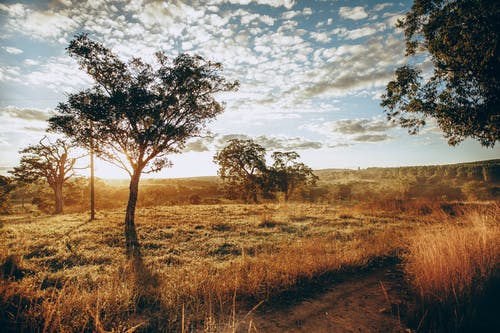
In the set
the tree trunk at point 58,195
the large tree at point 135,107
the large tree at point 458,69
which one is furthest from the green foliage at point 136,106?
the tree trunk at point 58,195

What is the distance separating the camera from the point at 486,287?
13.6 feet

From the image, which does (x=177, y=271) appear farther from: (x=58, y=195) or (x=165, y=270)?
(x=58, y=195)

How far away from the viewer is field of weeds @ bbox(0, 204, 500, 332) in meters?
3.82

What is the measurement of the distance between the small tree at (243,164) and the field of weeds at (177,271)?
22633mm

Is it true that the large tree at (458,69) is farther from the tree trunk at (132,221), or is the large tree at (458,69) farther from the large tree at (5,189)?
the large tree at (5,189)

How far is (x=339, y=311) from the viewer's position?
4383 millimetres

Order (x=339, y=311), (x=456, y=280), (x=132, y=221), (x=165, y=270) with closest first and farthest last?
(x=456, y=280) → (x=339, y=311) → (x=165, y=270) → (x=132, y=221)

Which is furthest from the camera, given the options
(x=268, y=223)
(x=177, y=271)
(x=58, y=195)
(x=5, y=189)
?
(x=58, y=195)

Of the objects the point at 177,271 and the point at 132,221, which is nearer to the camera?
the point at 177,271

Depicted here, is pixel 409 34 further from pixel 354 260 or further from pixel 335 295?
pixel 335 295

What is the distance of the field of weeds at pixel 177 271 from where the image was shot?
382 centimetres

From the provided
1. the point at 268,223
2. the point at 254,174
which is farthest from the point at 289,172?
the point at 268,223

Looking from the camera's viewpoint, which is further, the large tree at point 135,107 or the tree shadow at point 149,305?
the large tree at point 135,107

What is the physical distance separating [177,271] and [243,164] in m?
30.5
